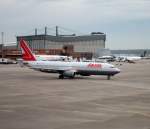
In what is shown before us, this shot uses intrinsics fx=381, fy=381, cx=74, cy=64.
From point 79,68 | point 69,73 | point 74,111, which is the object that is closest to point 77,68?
point 79,68

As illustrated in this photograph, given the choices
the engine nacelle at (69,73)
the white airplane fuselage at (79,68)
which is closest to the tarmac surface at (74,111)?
the white airplane fuselage at (79,68)

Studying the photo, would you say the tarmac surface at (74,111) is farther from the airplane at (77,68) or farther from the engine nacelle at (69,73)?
the engine nacelle at (69,73)

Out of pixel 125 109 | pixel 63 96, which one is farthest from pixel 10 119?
pixel 63 96

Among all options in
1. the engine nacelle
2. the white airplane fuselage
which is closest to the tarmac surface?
the white airplane fuselage

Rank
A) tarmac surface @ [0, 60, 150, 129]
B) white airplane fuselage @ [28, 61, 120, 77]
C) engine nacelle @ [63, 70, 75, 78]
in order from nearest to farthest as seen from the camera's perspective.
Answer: tarmac surface @ [0, 60, 150, 129] < white airplane fuselage @ [28, 61, 120, 77] < engine nacelle @ [63, 70, 75, 78]

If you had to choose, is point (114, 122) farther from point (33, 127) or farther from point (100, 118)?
point (33, 127)

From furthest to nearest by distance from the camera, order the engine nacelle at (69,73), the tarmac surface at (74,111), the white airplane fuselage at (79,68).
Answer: the engine nacelle at (69,73), the white airplane fuselage at (79,68), the tarmac surface at (74,111)

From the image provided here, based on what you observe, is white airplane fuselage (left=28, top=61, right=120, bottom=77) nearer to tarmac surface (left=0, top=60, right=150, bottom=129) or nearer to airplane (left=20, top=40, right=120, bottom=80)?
airplane (left=20, top=40, right=120, bottom=80)

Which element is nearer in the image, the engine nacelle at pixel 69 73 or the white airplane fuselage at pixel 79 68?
the white airplane fuselage at pixel 79 68

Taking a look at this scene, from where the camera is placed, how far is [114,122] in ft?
74.1

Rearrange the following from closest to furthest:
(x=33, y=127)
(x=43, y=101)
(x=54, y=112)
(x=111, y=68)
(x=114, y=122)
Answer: (x=33, y=127) → (x=114, y=122) → (x=54, y=112) → (x=43, y=101) → (x=111, y=68)

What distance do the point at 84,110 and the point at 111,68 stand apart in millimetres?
33573

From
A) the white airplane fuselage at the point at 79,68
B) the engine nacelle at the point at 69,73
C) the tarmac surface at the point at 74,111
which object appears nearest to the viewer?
the tarmac surface at the point at 74,111

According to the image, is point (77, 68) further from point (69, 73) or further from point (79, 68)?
point (69, 73)
